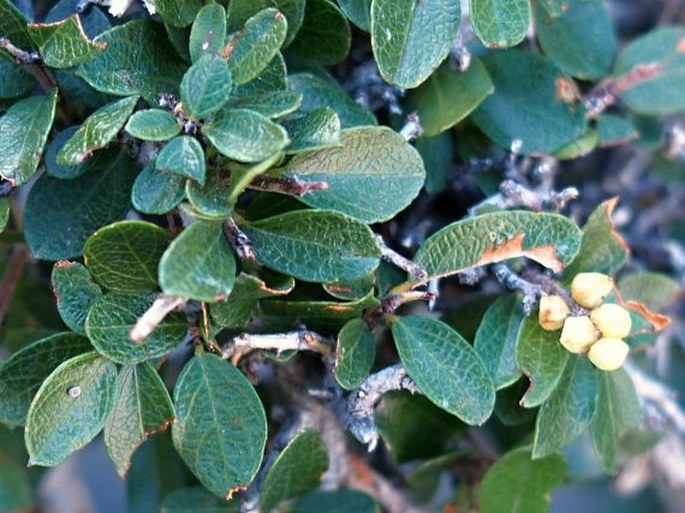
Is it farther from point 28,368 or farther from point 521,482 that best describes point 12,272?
point 521,482

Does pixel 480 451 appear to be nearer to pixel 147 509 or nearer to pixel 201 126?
pixel 147 509

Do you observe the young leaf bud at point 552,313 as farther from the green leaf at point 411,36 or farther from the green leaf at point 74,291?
the green leaf at point 74,291

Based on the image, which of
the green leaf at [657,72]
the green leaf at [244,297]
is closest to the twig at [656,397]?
the green leaf at [657,72]

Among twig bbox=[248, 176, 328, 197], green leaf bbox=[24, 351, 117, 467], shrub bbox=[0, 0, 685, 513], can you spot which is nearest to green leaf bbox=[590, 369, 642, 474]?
shrub bbox=[0, 0, 685, 513]

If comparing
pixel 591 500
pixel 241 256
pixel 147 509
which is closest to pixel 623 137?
pixel 241 256

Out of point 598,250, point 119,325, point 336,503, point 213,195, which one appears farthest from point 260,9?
point 336,503

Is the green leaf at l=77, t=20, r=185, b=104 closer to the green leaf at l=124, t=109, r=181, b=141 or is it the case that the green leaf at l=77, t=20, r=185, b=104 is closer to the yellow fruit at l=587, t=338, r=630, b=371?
the green leaf at l=124, t=109, r=181, b=141

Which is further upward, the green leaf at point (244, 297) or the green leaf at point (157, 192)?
the green leaf at point (157, 192)
